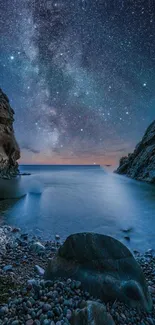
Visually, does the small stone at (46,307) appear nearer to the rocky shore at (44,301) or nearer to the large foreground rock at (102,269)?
the rocky shore at (44,301)

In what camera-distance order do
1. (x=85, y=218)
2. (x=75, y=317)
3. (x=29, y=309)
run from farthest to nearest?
1. (x=85, y=218)
2. (x=29, y=309)
3. (x=75, y=317)

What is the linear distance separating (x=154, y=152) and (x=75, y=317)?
37.1 meters

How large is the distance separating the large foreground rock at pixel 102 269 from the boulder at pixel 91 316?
0.60 m

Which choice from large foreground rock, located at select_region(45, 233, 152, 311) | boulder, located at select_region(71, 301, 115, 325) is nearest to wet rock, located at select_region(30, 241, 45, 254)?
large foreground rock, located at select_region(45, 233, 152, 311)

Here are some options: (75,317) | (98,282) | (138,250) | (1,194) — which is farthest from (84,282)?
(1,194)

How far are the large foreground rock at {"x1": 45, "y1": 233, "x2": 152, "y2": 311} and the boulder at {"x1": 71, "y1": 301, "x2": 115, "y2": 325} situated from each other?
0.60m

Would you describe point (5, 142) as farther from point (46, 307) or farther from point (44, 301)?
point (46, 307)

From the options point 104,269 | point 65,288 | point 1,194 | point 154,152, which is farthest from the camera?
point 154,152

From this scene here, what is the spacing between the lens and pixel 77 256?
3.11 m

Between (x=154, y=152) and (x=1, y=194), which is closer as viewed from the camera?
(x=1, y=194)

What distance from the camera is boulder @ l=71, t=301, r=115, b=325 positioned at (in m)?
1.90

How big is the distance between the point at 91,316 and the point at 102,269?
1.04 m

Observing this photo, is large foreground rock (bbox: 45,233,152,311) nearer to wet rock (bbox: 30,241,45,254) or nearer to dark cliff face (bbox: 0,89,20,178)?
wet rock (bbox: 30,241,45,254)

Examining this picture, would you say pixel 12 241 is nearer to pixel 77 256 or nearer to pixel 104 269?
pixel 77 256
